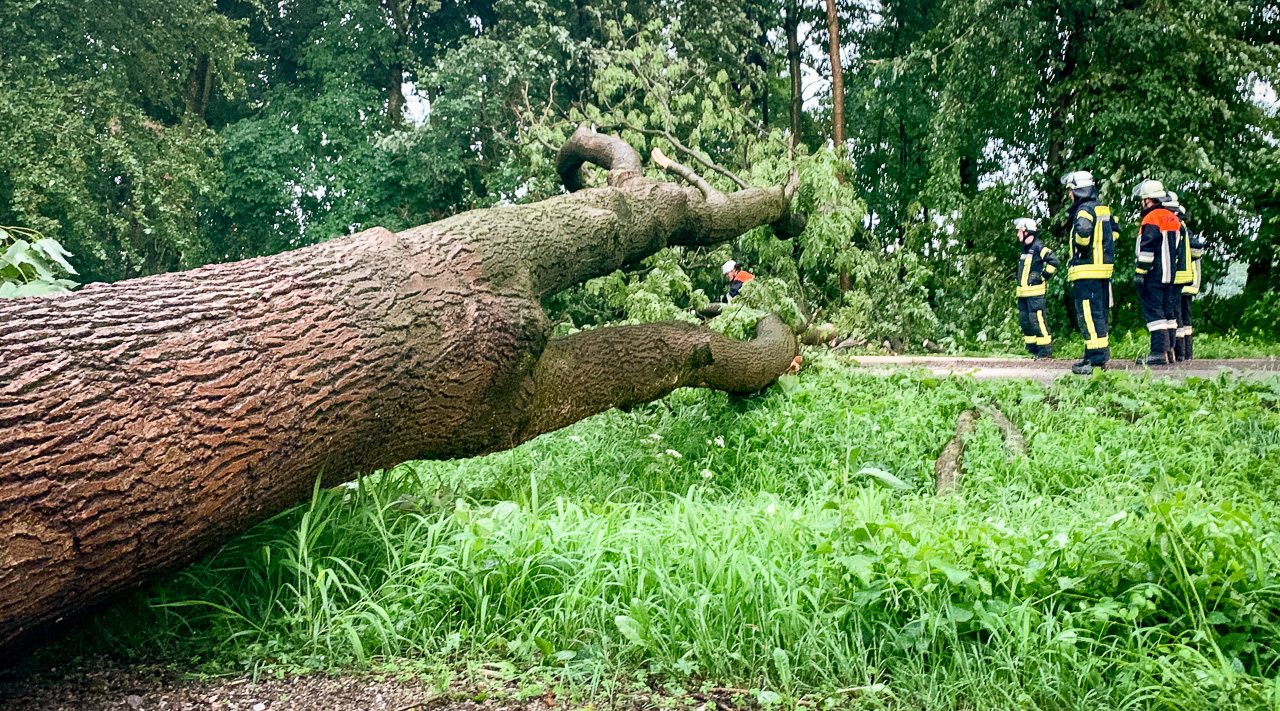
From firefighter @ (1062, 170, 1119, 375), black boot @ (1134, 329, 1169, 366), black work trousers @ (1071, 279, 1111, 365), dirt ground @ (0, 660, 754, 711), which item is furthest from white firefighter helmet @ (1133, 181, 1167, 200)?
dirt ground @ (0, 660, 754, 711)

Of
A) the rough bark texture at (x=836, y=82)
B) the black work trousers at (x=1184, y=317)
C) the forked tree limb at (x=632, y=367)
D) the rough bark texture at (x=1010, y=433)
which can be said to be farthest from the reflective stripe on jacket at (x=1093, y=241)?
the rough bark texture at (x=836, y=82)

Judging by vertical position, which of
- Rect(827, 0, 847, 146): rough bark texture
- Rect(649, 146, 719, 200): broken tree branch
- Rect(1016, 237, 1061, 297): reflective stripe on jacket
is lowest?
Rect(1016, 237, 1061, 297): reflective stripe on jacket

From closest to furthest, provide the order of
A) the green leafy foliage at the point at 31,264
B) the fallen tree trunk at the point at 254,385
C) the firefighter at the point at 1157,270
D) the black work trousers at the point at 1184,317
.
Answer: the fallen tree trunk at the point at 254,385, the green leafy foliage at the point at 31,264, the firefighter at the point at 1157,270, the black work trousers at the point at 1184,317

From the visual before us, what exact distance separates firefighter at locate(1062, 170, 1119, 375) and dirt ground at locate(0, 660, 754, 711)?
752cm

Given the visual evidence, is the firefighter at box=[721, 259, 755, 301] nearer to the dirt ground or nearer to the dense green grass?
the dense green grass

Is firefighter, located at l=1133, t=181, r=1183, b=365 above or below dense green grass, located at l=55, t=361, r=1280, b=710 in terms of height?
above

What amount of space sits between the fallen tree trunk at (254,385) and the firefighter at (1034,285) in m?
8.70

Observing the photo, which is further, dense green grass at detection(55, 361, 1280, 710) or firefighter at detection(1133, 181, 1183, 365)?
firefighter at detection(1133, 181, 1183, 365)

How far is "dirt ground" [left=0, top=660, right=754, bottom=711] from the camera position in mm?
2145

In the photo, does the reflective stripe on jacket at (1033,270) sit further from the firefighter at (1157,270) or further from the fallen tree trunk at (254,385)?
the fallen tree trunk at (254,385)

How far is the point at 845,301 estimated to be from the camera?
38.5 ft

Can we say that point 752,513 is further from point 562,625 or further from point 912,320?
point 912,320

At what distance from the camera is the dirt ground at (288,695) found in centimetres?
214

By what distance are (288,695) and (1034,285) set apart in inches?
432
